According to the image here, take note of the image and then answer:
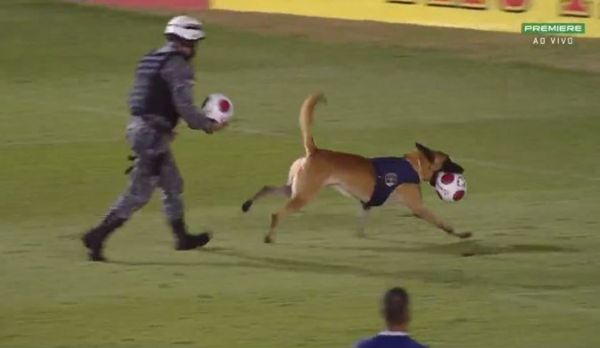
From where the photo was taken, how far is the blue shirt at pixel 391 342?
7.95m

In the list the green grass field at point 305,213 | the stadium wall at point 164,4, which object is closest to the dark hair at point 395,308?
the green grass field at point 305,213

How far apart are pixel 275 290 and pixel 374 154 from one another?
21.9 ft

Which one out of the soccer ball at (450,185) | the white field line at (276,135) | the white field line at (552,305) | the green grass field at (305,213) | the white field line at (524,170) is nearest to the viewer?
the green grass field at (305,213)

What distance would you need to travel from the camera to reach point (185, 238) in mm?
14250

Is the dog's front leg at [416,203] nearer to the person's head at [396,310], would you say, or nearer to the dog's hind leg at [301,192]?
the dog's hind leg at [301,192]

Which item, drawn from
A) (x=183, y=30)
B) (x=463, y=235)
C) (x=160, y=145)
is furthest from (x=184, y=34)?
(x=463, y=235)

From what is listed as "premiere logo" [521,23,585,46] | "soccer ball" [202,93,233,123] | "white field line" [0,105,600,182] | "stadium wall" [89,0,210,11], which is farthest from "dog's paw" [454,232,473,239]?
"stadium wall" [89,0,210,11]

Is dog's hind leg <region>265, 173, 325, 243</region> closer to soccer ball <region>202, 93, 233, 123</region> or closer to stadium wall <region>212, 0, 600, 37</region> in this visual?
soccer ball <region>202, 93, 233, 123</region>

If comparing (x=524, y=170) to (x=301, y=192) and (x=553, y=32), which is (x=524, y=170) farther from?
(x=553, y=32)

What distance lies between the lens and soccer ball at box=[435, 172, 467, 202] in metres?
14.5

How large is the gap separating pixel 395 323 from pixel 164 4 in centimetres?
2469

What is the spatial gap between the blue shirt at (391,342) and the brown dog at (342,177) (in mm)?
6068

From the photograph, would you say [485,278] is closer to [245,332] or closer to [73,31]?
[245,332]

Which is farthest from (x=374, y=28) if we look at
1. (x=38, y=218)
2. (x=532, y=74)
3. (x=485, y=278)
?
(x=485, y=278)
